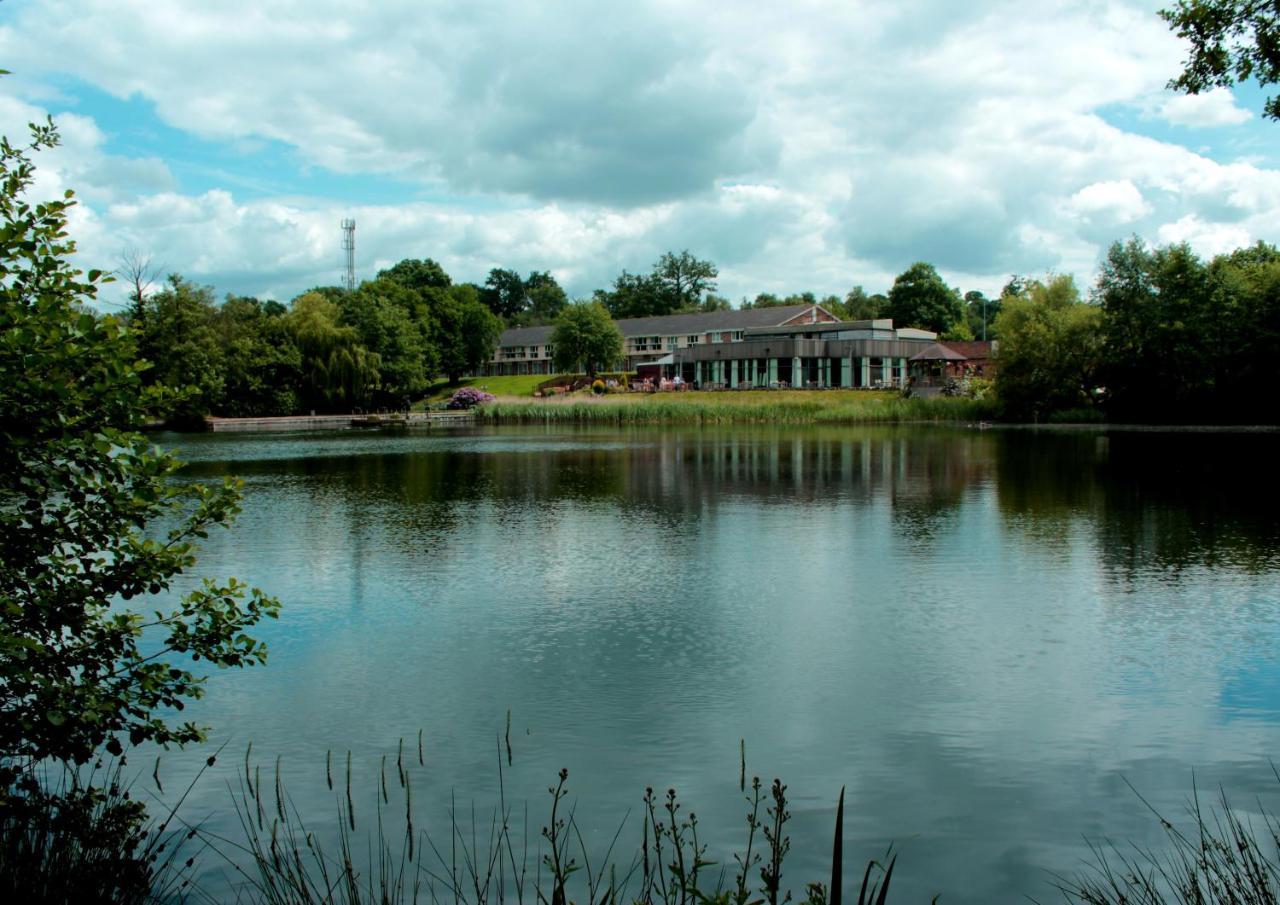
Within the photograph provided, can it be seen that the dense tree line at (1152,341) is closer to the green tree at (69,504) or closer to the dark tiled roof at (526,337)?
the green tree at (69,504)

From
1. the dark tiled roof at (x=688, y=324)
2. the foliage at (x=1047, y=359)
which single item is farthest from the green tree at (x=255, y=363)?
the foliage at (x=1047, y=359)

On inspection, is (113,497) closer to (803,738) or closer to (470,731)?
(470,731)

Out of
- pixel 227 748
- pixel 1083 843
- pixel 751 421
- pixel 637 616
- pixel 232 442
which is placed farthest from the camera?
pixel 751 421

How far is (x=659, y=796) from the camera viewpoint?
722 centimetres

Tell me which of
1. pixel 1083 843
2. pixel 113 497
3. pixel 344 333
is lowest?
pixel 1083 843

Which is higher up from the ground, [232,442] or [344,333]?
[344,333]

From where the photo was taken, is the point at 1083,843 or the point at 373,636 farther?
the point at 373,636

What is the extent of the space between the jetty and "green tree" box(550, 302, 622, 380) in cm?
2583

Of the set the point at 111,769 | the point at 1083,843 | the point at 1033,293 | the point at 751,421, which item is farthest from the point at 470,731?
the point at 1033,293

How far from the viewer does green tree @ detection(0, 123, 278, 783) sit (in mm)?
4977

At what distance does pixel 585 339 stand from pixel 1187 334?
198 feet

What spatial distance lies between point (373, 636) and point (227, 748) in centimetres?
378

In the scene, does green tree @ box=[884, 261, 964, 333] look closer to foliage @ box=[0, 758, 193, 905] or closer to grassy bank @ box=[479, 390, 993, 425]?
grassy bank @ box=[479, 390, 993, 425]

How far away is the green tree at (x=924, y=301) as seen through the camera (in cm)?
11950
